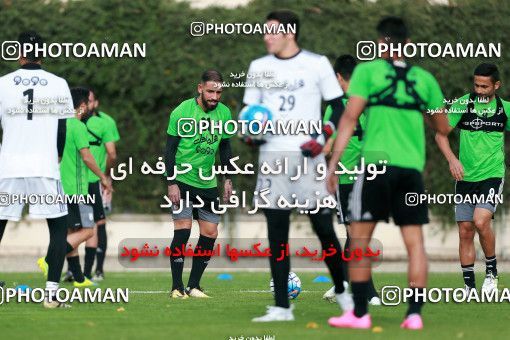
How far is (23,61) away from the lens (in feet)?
36.2

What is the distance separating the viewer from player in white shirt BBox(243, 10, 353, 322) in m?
9.71

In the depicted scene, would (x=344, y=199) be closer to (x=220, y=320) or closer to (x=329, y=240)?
(x=329, y=240)

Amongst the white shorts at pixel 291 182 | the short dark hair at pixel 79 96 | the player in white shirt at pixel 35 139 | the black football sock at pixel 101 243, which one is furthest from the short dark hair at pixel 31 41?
the black football sock at pixel 101 243

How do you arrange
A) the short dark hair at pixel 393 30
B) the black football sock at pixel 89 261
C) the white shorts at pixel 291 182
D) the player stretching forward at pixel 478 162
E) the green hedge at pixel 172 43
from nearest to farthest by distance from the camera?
the short dark hair at pixel 393 30
the white shorts at pixel 291 182
the player stretching forward at pixel 478 162
the black football sock at pixel 89 261
the green hedge at pixel 172 43

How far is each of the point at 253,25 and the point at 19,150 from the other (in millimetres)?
11269

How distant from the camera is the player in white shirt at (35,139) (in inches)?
428

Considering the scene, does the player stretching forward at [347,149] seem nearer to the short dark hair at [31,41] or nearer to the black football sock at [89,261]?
the short dark hair at [31,41]

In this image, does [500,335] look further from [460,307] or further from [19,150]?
[19,150]

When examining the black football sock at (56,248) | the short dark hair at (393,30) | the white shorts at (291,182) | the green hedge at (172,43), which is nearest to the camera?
the short dark hair at (393,30)

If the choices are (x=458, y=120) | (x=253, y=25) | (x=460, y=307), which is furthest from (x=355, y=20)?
(x=460, y=307)

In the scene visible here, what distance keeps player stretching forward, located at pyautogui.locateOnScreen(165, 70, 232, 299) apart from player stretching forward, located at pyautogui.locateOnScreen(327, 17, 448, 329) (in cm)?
376

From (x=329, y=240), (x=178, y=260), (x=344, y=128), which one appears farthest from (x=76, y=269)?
(x=344, y=128)

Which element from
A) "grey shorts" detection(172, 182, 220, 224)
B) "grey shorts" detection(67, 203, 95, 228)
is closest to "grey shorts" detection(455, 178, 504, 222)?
"grey shorts" detection(172, 182, 220, 224)

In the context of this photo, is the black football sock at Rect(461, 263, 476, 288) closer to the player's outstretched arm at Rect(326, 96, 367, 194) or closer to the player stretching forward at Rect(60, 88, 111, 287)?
the player stretching forward at Rect(60, 88, 111, 287)
